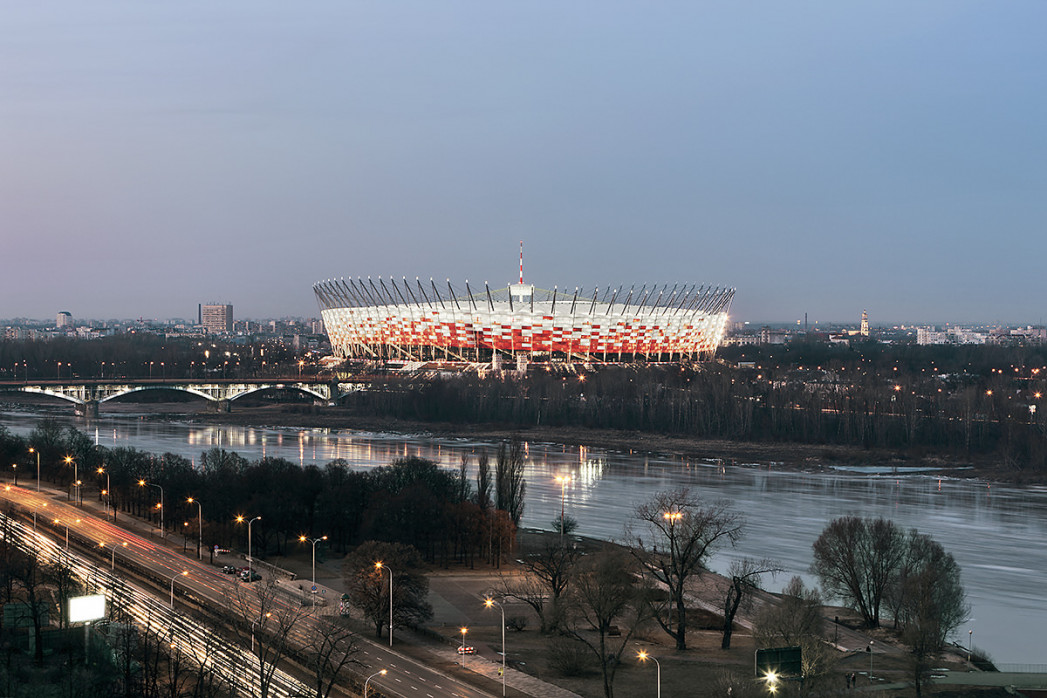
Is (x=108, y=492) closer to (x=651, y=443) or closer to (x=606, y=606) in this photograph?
(x=606, y=606)

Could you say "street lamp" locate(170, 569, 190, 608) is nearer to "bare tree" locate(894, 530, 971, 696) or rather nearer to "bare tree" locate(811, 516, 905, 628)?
"bare tree" locate(894, 530, 971, 696)

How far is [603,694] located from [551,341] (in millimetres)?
51089

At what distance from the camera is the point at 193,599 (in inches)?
637

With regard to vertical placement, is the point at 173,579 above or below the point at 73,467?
below

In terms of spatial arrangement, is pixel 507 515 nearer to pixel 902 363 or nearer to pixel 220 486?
pixel 220 486

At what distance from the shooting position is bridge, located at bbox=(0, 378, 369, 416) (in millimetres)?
52469

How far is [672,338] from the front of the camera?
66.9 metres

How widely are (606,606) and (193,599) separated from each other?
236 inches

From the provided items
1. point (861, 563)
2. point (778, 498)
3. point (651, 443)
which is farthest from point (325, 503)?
point (651, 443)

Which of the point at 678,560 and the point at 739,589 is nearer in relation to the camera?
the point at 739,589

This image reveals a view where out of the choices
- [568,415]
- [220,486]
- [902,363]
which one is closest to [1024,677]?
[220,486]

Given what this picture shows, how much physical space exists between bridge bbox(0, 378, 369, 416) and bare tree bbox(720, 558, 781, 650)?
39.2 metres

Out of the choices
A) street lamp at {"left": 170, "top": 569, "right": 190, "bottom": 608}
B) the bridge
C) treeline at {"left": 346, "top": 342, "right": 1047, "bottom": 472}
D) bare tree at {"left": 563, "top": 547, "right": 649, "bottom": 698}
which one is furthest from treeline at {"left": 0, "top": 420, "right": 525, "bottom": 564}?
the bridge

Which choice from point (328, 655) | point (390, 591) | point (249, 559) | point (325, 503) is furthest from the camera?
point (325, 503)
